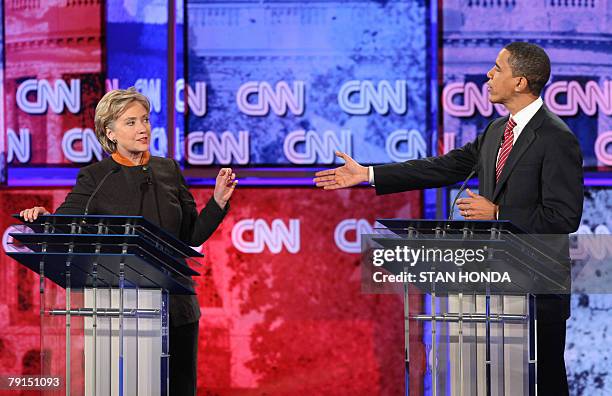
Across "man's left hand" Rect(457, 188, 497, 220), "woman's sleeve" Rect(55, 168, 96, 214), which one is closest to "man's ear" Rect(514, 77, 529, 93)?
"man's left hand" Rect(457, 188, 497, 220)

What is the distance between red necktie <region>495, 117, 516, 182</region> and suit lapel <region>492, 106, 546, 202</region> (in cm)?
3

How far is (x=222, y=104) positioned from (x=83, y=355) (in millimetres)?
2341

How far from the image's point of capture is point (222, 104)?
503cm

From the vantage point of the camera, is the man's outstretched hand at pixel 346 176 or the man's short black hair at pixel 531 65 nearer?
the man's short black hair at pixel 531 65

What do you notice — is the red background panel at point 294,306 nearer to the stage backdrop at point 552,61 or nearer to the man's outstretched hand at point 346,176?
the stage backdrop at point 552,61

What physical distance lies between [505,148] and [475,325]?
861 millimetres

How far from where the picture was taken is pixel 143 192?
3.46 m

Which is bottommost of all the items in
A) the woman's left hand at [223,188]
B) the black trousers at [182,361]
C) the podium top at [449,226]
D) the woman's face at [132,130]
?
the black trousers at [182,361]

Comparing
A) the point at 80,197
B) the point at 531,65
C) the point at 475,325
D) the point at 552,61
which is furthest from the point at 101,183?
the point at 552,61

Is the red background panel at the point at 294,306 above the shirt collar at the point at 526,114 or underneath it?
underneath

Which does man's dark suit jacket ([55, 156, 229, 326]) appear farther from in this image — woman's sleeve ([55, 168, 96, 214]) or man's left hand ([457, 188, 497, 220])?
man's left hand ([457, 188, 497, 220])

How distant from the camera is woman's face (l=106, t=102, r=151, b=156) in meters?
3.47

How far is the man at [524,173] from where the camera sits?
319 cm

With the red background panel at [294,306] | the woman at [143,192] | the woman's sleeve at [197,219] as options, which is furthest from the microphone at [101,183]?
the red background panel at [294,306]
